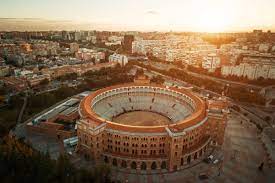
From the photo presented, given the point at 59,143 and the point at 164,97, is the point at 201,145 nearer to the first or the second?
the point at 164,97

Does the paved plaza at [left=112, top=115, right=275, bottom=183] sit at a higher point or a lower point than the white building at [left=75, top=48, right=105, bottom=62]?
lower

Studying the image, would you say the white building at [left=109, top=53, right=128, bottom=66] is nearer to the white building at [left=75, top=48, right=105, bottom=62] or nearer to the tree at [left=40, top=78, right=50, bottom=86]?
the white building at [left=75, top=48, right=105, bottom=62]

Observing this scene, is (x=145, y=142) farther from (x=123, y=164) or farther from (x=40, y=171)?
(x=40, y=171)

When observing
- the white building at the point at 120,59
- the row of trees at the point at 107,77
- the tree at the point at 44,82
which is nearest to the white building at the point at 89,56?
the white building at the point at 120,59

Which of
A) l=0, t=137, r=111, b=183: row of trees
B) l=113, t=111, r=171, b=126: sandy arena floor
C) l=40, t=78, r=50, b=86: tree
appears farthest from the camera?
l=40, t=78, r=50, b=86: tree

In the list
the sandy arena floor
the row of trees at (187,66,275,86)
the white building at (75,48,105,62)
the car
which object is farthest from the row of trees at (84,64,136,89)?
the car

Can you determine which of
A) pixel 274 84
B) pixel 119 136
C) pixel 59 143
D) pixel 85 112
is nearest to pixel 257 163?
pixel 119 136

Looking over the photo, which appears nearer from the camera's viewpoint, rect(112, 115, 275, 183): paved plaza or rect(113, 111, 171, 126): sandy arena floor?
rect(112, 115, 275, 183): paved plaza
